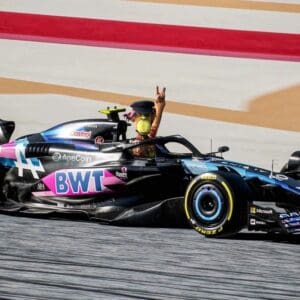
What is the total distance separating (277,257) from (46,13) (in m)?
8.38

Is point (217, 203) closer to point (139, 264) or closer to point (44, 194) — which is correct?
point (139, 264)

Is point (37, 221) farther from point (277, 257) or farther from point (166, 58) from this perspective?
point (166, 58)

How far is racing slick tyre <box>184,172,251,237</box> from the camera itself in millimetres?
7613

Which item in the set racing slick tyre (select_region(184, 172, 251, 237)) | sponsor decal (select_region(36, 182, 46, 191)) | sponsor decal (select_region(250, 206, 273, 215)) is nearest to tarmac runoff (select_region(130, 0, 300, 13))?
sponsor decal (select_region(36, 182, 46, 191))

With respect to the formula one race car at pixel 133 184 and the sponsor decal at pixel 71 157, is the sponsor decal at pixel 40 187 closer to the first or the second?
the formula one race car at pixel 133 184

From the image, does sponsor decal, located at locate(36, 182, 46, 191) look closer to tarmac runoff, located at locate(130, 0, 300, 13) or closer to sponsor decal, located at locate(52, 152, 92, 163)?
sponsor decal, located at locate(52, 152, 92, 163)

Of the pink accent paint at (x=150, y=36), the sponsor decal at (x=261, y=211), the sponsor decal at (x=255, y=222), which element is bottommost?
the sponsor decal at (x=255, y=222)

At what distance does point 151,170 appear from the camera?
27.8 feet

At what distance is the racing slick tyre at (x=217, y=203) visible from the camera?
7613 mm

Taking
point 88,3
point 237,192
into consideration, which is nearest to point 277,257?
point 237,192

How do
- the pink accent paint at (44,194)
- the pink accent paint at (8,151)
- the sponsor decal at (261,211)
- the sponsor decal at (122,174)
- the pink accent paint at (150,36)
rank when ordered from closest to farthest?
the sponsor decal at (261,211)
the sponsor decal at (122,174)
the pink accent paint at (44,194)
the pink accent paint at (8,151)
the pink accent paint at (150,36)

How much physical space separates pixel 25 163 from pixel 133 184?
51.6 inches

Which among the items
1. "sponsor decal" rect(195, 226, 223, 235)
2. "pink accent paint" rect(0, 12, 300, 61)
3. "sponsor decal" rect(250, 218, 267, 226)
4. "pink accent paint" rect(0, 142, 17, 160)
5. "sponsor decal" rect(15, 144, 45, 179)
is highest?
"pink accent paint" rect(0, 12, 300, 61)

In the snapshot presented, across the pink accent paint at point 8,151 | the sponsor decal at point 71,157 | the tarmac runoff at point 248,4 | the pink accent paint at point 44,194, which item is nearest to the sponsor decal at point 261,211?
the sponsor decal at point 71,157
